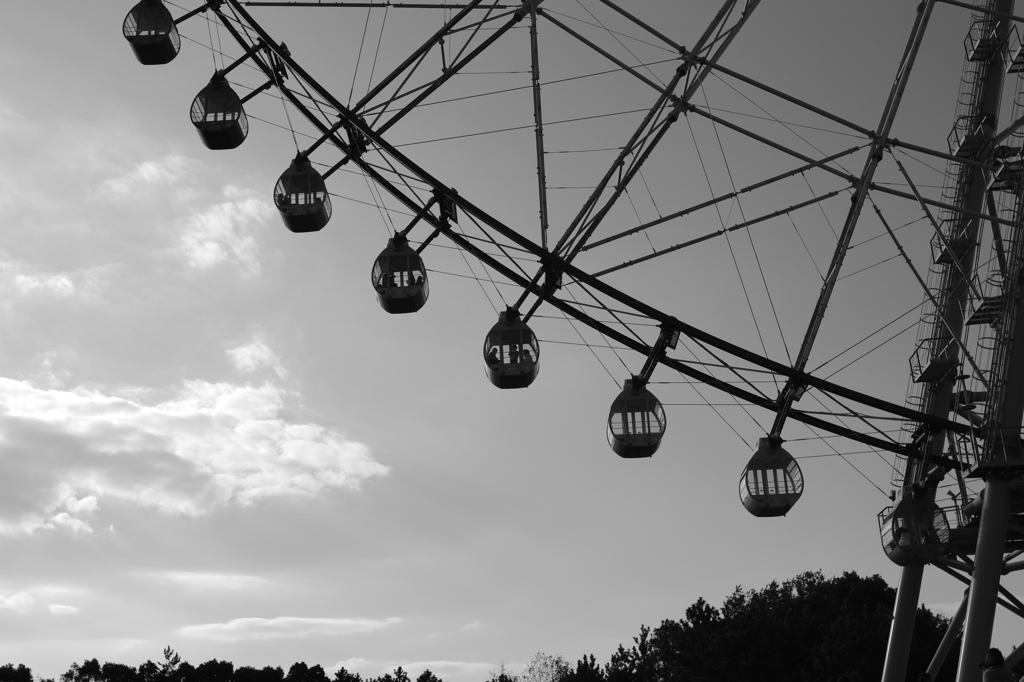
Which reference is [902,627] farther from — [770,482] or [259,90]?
[259,90]

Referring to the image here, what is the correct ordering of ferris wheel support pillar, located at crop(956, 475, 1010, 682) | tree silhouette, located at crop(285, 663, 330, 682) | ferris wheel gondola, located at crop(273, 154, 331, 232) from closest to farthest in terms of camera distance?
ferris wheel gondola, located at crop(273, 154, 331, 232), ferris wheel support pillar, located at crop(956, 475, 1010, 682), tree silhouette, located at crop(285, 663, 330, 682)

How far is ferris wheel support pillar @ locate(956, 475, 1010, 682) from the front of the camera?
81.1 feet

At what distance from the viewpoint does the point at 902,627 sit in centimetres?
2975

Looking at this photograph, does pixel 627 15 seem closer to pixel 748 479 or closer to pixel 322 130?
pixel 322 130

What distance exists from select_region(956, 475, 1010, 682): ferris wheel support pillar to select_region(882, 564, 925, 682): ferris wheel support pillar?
4.06m

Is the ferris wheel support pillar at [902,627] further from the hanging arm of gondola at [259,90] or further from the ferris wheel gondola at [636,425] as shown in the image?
the hanging arm of gondola at [259,90]

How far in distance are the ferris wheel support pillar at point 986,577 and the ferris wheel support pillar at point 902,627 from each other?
406 centimetres

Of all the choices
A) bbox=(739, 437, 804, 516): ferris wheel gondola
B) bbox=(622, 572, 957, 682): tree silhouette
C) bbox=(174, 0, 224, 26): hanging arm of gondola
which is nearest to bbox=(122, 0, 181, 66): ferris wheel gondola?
bbox=(174, 0, 224, 26): hanging arm of gondola

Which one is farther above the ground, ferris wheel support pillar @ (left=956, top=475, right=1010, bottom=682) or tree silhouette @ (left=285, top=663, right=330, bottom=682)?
tree silhouette @ (left=285, top=663, right=330, bottom=682)

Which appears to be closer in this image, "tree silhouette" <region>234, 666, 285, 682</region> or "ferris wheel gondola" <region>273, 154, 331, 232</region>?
"ferris wheel gondola" <region>273, 154, 331, 232</region>

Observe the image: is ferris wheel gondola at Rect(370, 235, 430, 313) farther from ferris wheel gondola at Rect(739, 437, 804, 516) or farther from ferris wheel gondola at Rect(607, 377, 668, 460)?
ferris wheel gondola at Rect(739, 437, 804, 516)

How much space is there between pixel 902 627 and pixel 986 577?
17.7 feet

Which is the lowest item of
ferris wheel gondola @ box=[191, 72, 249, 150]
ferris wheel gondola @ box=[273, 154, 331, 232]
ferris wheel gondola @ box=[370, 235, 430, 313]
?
ferris wheel gondola @ box=[370, 235, 430, 313]

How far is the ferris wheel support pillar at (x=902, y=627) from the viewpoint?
29438mm
